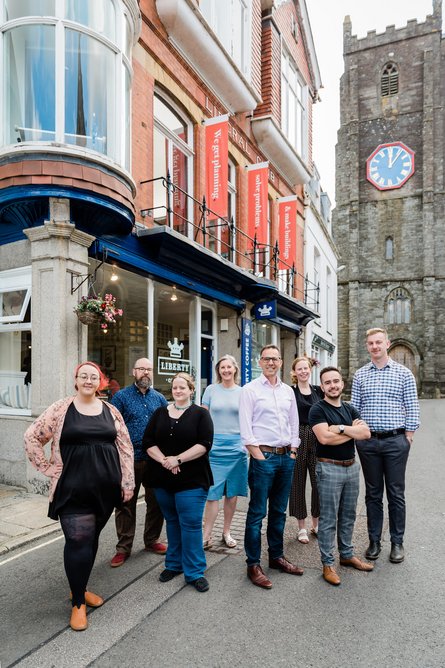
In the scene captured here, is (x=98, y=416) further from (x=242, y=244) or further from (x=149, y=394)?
(x=242, y=244)

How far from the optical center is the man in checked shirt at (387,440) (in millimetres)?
4609

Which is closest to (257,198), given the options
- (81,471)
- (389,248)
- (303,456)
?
(303,456)

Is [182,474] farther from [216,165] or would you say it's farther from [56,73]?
[216,165]

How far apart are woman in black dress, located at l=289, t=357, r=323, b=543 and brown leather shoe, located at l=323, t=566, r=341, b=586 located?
0.97 meters

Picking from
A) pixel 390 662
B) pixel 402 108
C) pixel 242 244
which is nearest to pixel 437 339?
pixel 402 108

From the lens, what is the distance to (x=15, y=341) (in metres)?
7.45

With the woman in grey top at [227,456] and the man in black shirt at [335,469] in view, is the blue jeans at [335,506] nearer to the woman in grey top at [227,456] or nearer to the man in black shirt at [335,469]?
the man in black shirt at [335,469]

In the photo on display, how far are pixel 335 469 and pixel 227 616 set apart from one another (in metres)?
1.45

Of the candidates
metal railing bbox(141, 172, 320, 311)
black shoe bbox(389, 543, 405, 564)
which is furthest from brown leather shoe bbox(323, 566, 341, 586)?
metal railing bbox(141, 172, 320, 311)

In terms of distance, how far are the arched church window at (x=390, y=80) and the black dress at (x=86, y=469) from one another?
173 ft

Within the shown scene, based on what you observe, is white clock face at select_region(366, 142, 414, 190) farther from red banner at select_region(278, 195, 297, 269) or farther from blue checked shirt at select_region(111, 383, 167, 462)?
blue checked shirt at select_region(111, 383, 167, 462)

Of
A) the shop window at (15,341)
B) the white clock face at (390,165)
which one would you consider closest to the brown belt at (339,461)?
the shop window at (15,341)

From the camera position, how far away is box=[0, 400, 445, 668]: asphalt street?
3000mm

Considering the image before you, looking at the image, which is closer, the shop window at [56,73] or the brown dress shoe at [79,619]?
the brown dress shoe at [79,619]
